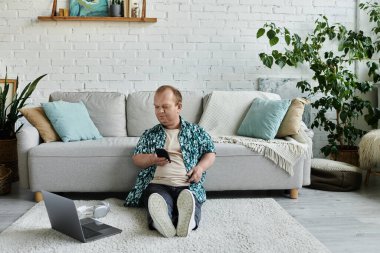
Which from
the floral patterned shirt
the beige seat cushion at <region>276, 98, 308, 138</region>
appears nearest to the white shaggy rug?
the floral patterned shirt

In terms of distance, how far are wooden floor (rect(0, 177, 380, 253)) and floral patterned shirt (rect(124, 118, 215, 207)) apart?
589 mm

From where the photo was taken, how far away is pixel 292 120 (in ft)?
10.4

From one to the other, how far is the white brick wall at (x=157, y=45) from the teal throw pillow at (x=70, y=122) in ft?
2.74

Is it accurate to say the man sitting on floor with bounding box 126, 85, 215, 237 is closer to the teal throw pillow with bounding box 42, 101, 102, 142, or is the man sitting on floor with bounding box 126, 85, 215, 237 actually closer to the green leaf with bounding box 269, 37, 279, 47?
the teal throw pillow with bounding box 42, 101, 102, 142

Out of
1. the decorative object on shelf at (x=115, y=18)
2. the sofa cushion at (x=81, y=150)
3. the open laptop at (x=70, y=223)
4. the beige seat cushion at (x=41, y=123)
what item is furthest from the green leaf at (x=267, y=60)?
the open laptop at (x=70, y=223)

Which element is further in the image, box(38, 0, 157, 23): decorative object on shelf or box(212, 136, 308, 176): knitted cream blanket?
box(38, 0, 157, 23): decorative object on shelf

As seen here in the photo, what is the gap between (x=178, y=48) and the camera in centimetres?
402

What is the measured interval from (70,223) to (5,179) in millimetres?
1307

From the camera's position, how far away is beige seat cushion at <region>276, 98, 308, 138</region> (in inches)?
124

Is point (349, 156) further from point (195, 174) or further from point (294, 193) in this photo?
point (195, 174)

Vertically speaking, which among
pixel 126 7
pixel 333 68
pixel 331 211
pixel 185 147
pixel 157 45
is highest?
pixel 126 7

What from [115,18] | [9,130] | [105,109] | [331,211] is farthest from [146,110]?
[331,211]

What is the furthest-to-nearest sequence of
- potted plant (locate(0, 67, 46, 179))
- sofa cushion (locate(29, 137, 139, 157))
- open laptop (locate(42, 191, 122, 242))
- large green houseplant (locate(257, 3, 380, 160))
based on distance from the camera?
large green houseplant (locate(257, 3, 380, 160)) < potted plant (locate(0, 67, 46, 179)) < sofa cushion (locate(29, 137, 139, 157)) < open laptop (locate(42, 191, 122, 242))

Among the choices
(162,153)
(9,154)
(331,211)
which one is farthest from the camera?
(9,154)
